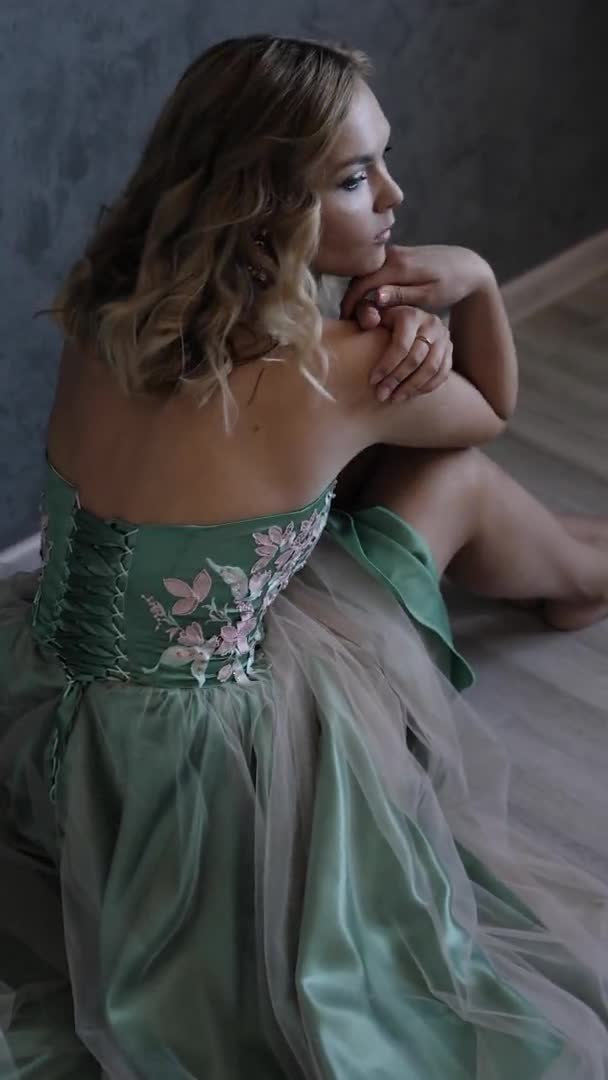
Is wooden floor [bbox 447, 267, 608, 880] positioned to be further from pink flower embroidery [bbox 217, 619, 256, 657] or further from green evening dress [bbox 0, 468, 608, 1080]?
pink flower embroidery [bbox 217, 619, 256, 657]

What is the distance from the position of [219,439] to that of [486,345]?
444 millimetres

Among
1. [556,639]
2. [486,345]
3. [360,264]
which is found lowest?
[556,639]

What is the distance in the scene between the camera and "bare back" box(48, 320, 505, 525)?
3.19 ft

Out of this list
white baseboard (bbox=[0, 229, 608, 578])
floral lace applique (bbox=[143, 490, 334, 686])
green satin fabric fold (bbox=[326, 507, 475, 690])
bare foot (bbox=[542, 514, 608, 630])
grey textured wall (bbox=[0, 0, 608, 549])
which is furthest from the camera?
white baseboard (bbox=[0, 229, 608, 578])

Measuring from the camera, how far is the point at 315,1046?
0.98 meters

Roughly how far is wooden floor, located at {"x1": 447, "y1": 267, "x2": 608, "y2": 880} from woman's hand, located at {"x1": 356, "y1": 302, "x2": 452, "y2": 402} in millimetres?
529

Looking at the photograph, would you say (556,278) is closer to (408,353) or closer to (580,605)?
Answer: (580,605)

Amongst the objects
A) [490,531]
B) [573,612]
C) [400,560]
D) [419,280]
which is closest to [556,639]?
[573,612]

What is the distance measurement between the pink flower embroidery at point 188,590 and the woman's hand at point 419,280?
269mm

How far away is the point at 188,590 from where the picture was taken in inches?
40.8

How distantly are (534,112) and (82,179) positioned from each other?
95 cm

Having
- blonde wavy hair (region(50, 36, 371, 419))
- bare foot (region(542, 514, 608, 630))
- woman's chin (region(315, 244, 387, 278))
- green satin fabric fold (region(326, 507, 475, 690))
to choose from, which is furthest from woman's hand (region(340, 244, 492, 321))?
bare foot (region(542, 514, 608, 630))

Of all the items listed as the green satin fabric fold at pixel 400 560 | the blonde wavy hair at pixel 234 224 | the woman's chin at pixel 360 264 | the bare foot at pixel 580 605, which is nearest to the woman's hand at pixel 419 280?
the woman's chin at pixel 360 264

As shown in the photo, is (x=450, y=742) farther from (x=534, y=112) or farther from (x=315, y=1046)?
(x=534, y=112)
